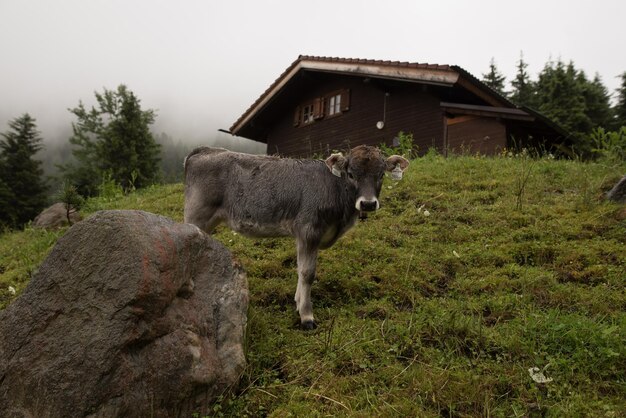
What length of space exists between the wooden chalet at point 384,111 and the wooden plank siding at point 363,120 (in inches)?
1.5

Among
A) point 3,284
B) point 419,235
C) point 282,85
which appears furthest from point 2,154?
point 419,235

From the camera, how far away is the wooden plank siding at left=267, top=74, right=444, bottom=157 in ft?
60.9

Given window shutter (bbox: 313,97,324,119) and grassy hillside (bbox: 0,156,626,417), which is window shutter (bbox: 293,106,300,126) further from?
grassy hillside (bbox: 0,156,626,417)

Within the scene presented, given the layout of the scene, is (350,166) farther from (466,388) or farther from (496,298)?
(466,388)

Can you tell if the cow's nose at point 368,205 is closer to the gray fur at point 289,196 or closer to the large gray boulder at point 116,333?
the gray fur at point 289,196

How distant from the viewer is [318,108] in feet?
74.3

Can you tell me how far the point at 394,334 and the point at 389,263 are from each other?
221 cm

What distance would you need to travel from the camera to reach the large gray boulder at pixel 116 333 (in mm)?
3596

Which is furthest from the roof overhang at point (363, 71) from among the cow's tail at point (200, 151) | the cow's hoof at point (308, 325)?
the cow's hoof at point (308, 325)

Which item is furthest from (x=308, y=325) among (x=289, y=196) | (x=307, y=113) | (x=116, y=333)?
(x=307, y=113)

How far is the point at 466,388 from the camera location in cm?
409

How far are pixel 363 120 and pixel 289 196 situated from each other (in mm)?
15295

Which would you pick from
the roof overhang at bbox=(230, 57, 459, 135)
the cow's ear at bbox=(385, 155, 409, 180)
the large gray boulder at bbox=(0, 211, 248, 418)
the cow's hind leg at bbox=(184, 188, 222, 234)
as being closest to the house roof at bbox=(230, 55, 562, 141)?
the roof overhang at bbox=(230, 57, 459, 135)

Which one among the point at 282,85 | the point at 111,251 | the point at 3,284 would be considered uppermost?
the point at 282,85
